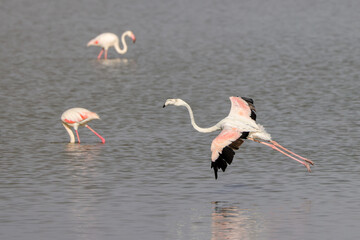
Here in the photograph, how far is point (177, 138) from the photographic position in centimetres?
1805

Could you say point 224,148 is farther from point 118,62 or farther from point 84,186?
point 118,62

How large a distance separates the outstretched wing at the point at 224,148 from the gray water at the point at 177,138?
1.69 ft

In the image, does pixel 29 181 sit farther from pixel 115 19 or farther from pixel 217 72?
pixel 115 19

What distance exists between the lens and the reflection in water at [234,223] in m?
10.7

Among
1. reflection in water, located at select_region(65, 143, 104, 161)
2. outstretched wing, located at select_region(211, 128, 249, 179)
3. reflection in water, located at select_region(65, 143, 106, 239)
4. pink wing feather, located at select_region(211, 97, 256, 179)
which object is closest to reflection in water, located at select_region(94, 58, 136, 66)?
reflection in water, located at select_region(65, 143, 104, 161)

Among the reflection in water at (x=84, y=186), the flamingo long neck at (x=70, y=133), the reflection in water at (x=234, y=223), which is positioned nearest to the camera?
the reflection in water at (x=234, y=223)

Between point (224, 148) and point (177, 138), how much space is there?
543 centimetres

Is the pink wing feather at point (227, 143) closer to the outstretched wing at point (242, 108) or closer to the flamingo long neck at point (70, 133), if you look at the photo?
the outstretched wing at point (242, 108)

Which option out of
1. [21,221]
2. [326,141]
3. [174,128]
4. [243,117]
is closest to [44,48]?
[174,128]

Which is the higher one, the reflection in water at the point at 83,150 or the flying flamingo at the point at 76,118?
the flying flamingo at the point at 76,118

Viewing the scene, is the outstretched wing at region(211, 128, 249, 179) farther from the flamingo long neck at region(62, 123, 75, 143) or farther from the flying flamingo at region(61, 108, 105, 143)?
the flying flamingo at region(61, 108, 105, 143)

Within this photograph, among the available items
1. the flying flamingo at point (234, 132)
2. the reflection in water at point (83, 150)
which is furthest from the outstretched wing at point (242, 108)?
the reflection in water at point (83, 150)

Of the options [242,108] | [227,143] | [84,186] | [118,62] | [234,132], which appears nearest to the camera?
[227,143]

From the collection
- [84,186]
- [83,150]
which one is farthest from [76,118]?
[84,186]
